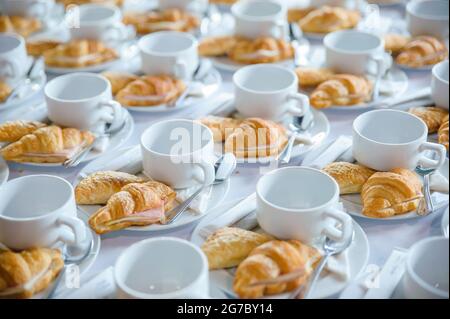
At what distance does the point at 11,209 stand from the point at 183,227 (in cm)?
24

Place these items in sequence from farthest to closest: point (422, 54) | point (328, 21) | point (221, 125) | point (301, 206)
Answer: point (328, 21) → point (422, 54) → point (221, 125) → point (301, 206)

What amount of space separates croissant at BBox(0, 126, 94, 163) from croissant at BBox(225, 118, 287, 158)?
27cm

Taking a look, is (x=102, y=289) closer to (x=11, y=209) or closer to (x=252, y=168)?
(x=11, y=209)

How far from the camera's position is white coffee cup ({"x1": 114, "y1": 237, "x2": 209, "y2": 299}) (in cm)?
78

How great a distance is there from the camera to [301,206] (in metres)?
0.92

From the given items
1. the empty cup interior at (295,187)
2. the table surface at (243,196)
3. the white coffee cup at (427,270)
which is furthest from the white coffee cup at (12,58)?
the white coffee cup at (427,270)

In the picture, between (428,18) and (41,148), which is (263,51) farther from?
(41,148)

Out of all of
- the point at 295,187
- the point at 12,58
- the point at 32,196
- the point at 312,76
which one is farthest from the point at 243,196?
the point at 12,58

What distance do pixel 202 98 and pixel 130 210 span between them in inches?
16.4

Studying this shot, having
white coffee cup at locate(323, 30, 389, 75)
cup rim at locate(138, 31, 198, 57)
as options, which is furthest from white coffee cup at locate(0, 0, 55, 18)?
white coffee cup at locate(323, 30, 389, 75)

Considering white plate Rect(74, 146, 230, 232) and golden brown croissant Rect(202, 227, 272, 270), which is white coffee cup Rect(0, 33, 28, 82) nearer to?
white plate Rect(74, 146, 230, 232)

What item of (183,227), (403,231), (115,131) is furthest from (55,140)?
(403,231)

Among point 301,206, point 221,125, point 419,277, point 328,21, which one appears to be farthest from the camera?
point 328,21
